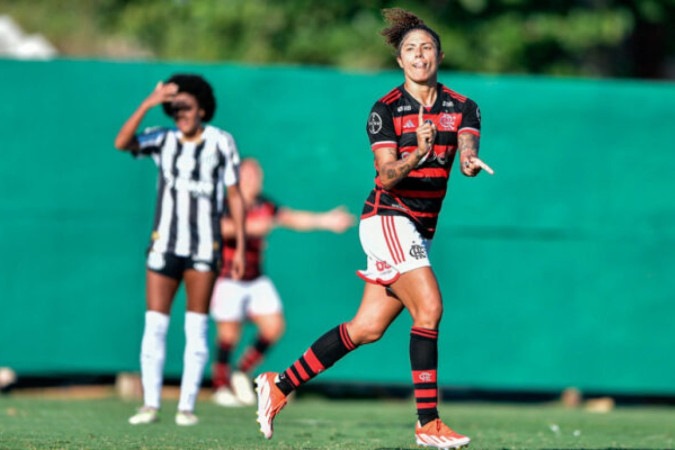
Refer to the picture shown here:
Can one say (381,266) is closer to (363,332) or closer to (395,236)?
(395,236)

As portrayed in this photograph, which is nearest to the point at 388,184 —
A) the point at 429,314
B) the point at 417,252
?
the point at 417,252

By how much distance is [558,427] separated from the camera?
9422mm

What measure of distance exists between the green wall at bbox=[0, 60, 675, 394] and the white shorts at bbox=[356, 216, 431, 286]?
5.01 meters

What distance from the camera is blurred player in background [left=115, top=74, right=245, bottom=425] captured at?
8.50 m

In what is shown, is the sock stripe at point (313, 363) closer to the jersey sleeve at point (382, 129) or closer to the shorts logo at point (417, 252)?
the shorts logo at point (417, 252)

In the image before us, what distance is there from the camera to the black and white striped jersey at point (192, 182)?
8.54 meters

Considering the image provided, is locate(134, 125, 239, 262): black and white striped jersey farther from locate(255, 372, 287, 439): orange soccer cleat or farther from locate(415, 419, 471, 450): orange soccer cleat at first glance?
locate(415, 419, 471, 450): orange soccer cleat

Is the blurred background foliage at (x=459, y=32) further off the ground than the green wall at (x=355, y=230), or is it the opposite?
the blurred background foliage at (x=459, y=32)

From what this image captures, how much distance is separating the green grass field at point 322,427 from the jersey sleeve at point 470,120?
1.89 meters

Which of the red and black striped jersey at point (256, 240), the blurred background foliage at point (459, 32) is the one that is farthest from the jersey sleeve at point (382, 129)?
the blurred background foliage at point (459, 32)

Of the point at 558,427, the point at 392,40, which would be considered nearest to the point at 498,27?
the point at 558,427

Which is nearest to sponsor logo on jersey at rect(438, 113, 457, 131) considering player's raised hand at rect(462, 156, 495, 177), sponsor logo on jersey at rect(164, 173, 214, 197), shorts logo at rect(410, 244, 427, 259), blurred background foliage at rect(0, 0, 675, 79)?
player's raised hand at rect(462, 156, 495, 177)

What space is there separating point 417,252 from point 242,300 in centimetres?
505

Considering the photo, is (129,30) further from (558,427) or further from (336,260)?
(558,427)
